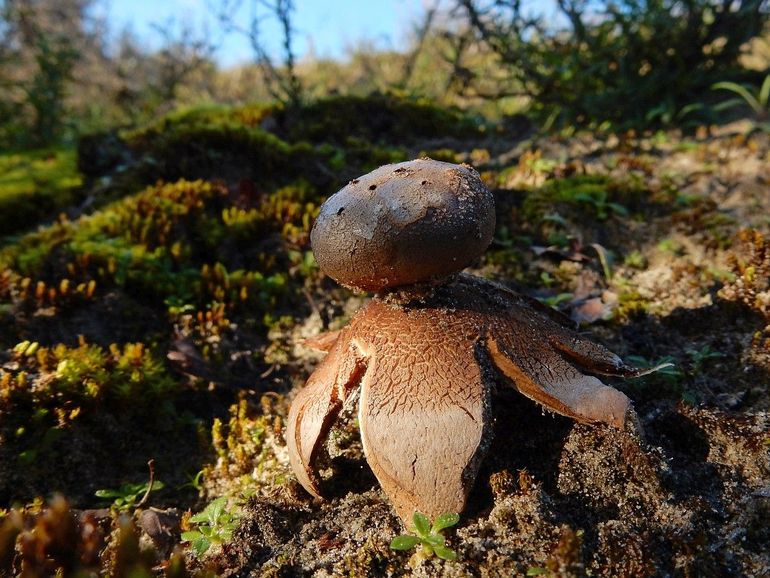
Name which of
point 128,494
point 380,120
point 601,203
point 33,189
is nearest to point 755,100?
point 601,203

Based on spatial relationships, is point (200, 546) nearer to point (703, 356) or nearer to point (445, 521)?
point (445, 521)

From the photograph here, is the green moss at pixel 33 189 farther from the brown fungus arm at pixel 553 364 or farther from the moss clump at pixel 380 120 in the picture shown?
the brown fungus arm at pixel 553 364

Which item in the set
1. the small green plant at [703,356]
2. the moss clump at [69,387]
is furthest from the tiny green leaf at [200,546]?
the small green plant at [703,356]

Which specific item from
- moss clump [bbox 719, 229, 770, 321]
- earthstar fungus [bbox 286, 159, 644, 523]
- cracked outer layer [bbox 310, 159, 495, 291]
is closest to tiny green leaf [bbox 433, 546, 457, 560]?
earthstar fungus [bbox 286, 159, 644, 523]

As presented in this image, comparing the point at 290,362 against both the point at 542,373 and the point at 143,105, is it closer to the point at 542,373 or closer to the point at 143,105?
the point at 542,373

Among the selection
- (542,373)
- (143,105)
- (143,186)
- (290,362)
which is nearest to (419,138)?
(143,186)

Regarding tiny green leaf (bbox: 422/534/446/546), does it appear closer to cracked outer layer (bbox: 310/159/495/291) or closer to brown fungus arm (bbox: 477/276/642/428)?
brown fungus arm (bbox: 477/276/642/428)
